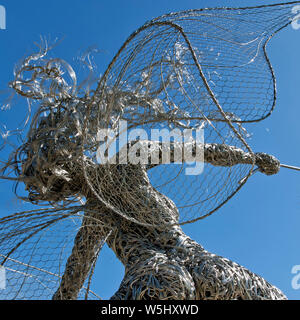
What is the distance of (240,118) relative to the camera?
2193 millimetres

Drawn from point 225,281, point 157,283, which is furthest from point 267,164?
point 157,283

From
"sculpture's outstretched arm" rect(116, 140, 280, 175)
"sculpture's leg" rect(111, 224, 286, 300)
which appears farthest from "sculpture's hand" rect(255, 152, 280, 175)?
"sculpture's leg" rect(111, 224, 286, 300)

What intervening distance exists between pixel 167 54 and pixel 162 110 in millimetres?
304

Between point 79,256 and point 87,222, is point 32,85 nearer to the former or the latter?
point 87,222

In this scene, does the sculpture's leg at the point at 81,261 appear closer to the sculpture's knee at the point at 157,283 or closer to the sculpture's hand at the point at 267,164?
the sculpture's knee at the point at 157,283

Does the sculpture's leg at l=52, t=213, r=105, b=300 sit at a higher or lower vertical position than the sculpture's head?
lower
